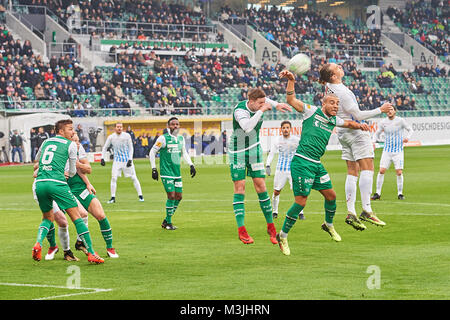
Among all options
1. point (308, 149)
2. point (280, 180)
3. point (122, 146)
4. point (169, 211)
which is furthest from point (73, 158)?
point (122, 146)

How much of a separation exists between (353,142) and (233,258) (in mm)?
2832

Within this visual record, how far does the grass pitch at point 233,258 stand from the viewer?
9.41 m

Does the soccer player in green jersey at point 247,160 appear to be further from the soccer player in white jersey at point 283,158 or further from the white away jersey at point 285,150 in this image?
the white away jersey at point 285,150

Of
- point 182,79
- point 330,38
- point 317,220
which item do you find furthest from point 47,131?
point 330,38

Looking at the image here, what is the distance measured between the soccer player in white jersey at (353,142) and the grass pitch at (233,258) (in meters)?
0.61

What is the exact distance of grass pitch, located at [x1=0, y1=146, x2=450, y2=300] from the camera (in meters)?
9.41

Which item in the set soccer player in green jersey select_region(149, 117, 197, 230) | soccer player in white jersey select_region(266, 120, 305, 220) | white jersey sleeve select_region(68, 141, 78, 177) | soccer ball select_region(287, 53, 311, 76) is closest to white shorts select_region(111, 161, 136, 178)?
soccer player in green jersey select_region(149, 117, 197, 230)

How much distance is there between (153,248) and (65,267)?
7.40 feet

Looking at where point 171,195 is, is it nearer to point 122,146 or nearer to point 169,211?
point 169,211

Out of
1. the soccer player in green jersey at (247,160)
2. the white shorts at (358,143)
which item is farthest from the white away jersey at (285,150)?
the white shorts at (358,143)

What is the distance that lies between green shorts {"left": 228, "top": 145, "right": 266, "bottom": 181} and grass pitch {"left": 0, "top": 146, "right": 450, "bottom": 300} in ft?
4.10

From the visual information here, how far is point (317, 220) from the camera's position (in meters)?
17.3

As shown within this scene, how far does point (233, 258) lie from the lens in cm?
1212
